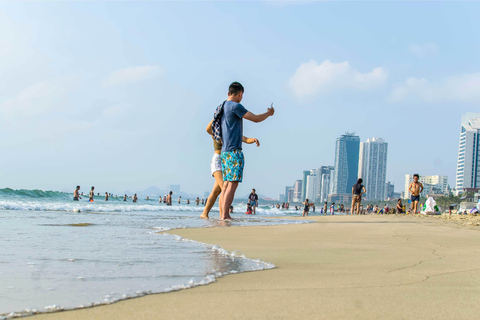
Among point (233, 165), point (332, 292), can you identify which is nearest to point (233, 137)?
point (233, 165)

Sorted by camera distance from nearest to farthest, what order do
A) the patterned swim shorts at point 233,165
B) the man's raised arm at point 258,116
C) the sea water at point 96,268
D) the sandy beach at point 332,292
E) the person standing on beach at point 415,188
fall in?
the sandy beach at point 332,292 < the sea water at point 96,268 < the man's raised arm at point 258,116 < the patterned swim shorts at point 233,165 < the person standing on beach at point 415,188

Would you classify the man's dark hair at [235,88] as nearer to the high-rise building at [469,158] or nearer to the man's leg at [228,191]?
the man's leg at [228,191]

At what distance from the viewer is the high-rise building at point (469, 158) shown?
17338 cm

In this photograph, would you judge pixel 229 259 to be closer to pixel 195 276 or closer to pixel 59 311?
pixel 195 276

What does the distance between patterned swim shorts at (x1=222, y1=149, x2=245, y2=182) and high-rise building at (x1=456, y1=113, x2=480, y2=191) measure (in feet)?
606

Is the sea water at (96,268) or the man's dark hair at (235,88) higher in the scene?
the man's dark hair at (235,88)

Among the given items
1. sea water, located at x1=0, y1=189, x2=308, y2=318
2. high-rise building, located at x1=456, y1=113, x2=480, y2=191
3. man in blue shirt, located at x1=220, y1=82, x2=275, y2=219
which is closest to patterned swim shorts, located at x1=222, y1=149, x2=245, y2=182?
man in blue shirt, located at x1=220, y1=82, x2=275, y2=219

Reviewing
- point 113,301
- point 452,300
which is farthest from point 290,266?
point 113,301

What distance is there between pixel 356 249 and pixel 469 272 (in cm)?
103

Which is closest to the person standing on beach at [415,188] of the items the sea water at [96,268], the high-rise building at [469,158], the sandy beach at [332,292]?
the sandy beach at [332,292]

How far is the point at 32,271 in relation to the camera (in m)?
2.13

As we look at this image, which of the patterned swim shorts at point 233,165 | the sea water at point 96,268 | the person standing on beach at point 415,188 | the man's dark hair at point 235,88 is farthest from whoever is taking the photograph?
the person standing on beach at point 415,188

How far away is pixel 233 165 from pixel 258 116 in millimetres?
749

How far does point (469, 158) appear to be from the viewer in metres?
176
